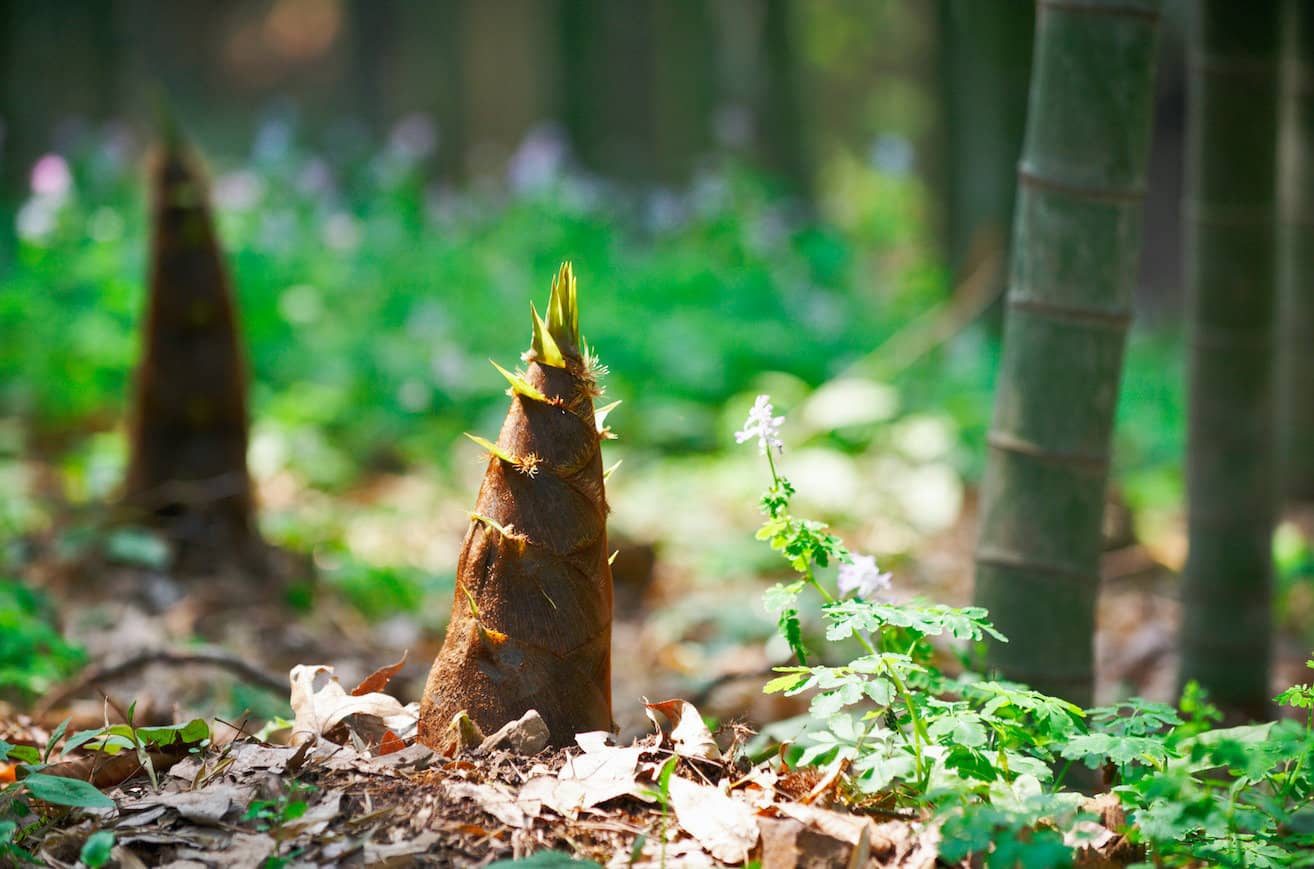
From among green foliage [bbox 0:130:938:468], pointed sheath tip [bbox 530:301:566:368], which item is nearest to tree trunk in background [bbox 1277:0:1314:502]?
green foliage [bbox 0:130:938:468]

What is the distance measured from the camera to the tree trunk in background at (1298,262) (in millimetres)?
5738

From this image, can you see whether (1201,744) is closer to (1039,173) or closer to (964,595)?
(1039,173)

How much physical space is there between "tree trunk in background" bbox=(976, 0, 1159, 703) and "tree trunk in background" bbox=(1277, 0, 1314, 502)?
3.92 m

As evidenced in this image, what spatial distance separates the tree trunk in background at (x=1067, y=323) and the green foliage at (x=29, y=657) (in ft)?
6.82

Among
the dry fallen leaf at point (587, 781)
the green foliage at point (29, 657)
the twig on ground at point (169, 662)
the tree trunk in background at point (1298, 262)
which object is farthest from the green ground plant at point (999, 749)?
the tree trunk in background at point (1298, 262)

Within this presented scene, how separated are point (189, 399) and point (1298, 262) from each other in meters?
4.99

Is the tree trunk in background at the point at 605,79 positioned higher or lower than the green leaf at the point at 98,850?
higher

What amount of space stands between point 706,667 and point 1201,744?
95.5 inches

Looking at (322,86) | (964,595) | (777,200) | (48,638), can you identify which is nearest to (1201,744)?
(48,638)

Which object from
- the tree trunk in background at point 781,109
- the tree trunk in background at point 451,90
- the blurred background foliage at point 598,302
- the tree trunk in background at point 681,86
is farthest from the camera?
the tree trunk in background at point 451,90

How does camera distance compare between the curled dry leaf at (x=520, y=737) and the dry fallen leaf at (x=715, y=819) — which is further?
the curled dry leaf at (x=520, y=737)

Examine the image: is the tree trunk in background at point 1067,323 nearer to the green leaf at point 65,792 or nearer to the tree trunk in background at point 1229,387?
the tree trunk in background at point 1229,387

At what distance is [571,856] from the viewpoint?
5.05 ft

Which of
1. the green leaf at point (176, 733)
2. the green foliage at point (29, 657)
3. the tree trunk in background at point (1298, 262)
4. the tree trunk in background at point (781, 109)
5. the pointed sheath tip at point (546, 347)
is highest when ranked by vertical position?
the tree trunk in background at point (781, 109)
